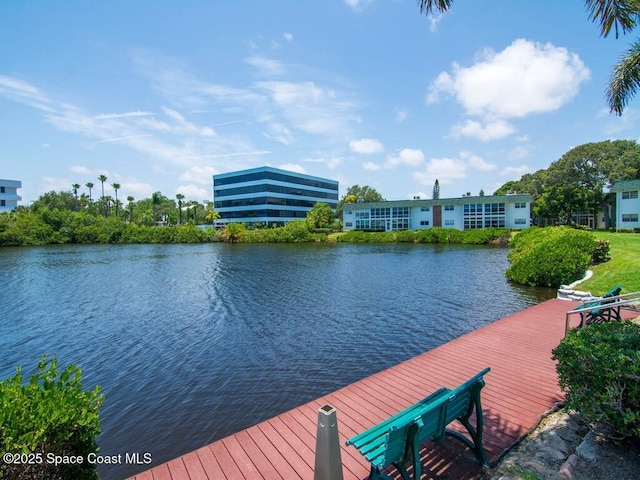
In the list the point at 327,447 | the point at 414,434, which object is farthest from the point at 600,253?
the point at 327,447

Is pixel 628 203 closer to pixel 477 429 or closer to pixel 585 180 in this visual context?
pixel 585 180

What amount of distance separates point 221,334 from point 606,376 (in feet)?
38.3

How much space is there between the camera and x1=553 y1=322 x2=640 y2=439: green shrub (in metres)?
3.68

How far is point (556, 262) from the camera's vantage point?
18219 mm

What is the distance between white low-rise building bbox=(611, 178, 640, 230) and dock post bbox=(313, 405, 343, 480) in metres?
55.5

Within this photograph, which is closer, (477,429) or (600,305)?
(477,429)

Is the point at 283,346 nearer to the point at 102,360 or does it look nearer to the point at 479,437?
the point at 102,360

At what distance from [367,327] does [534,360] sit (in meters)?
6.15

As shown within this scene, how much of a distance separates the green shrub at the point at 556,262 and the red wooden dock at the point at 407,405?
11.0m

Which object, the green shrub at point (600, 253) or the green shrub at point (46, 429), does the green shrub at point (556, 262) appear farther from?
the green shrub at point (46, 429)

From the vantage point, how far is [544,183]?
57.1 metres

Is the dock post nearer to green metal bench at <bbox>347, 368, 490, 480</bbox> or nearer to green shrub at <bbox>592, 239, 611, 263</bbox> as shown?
green metal bench at <bbox>347, 368, 490, 480</bbox>

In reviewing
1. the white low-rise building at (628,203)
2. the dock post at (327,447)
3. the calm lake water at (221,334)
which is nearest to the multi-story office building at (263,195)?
the calm lake water at (221,334)

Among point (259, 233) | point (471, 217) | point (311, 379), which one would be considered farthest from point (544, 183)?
point (311, 379)
